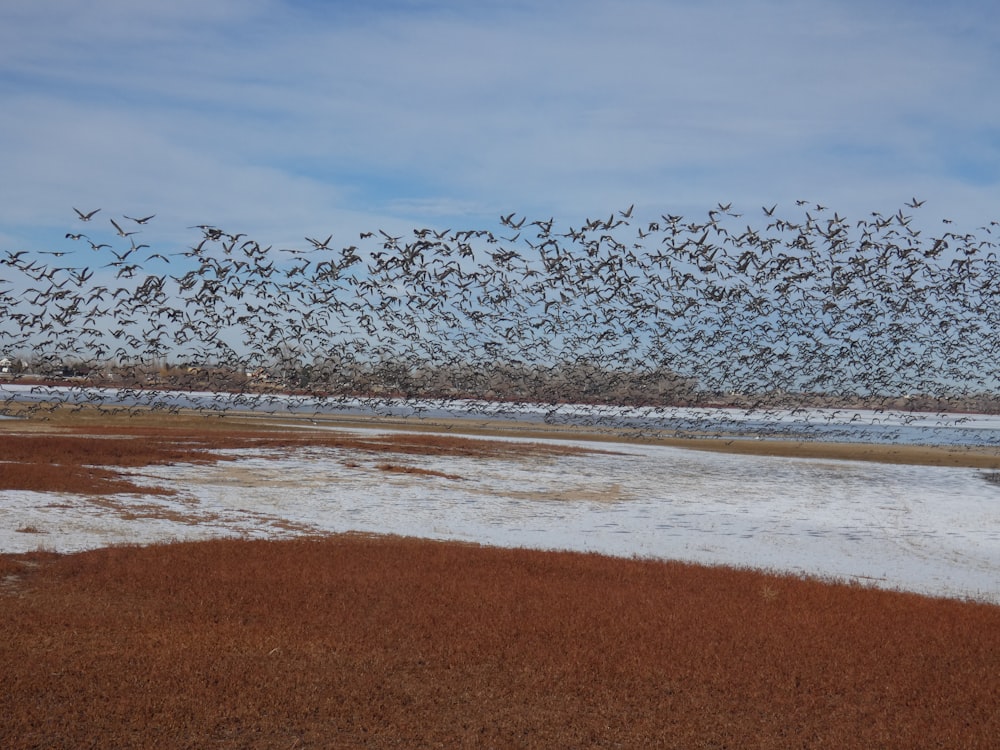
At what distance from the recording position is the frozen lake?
90.8 ft

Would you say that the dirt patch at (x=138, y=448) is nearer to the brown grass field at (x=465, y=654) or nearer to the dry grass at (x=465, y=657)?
the brown grass field at (x=465, y=654)

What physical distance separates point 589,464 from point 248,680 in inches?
1679

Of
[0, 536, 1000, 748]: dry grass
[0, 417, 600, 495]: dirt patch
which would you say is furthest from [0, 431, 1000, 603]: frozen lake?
[0, 536, 1000, 748]: dry grass

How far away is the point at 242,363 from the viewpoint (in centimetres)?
6344

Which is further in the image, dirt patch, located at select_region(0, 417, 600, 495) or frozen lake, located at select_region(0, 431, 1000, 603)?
dirt patch, located at select_region(0, 417, 600, 495)

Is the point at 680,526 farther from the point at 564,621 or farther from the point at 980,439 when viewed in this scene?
the point at 980,439

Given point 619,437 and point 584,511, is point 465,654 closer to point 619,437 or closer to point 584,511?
point 584,511

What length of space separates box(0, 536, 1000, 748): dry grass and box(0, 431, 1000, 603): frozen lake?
514 cm

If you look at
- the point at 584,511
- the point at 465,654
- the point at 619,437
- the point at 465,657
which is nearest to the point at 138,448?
the point at 584,511

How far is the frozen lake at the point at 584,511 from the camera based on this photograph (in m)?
27.7

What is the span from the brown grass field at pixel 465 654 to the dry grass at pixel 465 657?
2.1 inches

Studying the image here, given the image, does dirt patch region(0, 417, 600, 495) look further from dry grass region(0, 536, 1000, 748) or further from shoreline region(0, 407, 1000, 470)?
dry grass region(0, 536, 1000, 748)

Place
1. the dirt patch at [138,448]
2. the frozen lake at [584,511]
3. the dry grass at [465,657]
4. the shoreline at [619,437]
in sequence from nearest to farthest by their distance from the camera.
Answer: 1. the dry grass at [465,657]
2. the frozen lake at [584,511]
3. the dirt patch at [138,448]
4. the shoreline at [619,437]

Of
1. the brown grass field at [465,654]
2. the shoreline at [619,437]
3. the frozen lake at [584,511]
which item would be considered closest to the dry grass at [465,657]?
the brown grass field at [465,654]
